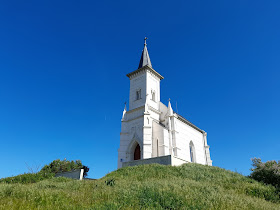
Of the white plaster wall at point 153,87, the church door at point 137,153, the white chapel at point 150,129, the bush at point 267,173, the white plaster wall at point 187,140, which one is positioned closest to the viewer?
the bush at point 267,173

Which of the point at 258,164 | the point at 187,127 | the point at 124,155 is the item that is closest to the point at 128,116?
the point at 124,155

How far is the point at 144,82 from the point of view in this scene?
93.2 ft

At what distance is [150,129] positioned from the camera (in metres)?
24.2

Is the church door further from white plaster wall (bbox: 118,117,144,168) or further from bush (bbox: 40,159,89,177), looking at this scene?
Answer: bush (bbox: 40,159,89,177)

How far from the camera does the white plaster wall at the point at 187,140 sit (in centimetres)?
2659

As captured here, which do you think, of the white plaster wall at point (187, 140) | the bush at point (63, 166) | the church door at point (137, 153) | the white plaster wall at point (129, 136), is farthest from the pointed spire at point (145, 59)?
the bush at point (63, 166)

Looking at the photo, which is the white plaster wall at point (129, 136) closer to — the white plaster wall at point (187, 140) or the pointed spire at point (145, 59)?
the white plaster wall at point (187, 140)

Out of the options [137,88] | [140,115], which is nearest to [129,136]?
[140,115]

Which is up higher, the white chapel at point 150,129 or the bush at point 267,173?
the white chapel at point 150,129

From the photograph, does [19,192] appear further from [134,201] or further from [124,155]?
[124,155]

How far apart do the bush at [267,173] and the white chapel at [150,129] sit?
648 centimetres

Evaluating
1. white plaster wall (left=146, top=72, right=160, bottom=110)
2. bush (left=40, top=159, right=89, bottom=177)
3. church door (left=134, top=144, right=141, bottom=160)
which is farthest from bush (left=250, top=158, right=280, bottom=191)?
bush (left=40, top=159, right=89, bottom=177)

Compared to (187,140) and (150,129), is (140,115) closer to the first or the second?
(150,129)

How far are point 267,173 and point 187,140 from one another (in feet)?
46.7
